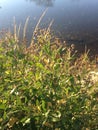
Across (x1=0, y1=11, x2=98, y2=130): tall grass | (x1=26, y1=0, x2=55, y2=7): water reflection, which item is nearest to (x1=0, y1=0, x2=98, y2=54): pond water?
(x1=26, y1=0, x2=55, y2=7): water reflection

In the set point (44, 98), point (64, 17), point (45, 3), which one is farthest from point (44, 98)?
point (45, 3)

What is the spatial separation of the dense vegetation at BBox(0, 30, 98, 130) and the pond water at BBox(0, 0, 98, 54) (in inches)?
271

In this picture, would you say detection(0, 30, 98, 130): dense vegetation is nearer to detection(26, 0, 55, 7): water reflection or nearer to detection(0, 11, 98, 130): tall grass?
detection(0, 11, 98, 130): tall grass

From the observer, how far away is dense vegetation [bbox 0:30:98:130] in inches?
114

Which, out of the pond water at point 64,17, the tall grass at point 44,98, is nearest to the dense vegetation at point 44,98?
the tall grass at point 44,98

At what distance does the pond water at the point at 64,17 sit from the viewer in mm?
11586

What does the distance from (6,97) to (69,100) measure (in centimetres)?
62

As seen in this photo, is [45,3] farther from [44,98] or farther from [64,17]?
[44,98]

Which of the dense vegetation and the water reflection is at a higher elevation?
the water reflection

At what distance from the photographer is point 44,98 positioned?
2979mm

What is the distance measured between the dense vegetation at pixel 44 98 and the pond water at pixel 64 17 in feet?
22.6

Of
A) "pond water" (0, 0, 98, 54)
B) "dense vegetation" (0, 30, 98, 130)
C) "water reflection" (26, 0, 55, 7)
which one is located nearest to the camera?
"dense vegetation" (0, 30, 98, 130)

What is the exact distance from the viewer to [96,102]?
3.41 meters

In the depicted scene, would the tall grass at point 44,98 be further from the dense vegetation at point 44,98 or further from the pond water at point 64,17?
the pond water at point 64,17
